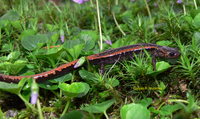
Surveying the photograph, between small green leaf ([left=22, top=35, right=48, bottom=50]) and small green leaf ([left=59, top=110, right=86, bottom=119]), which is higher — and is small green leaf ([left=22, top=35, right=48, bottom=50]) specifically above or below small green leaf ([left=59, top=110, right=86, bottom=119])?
above

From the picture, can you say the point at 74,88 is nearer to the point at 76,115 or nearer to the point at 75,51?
the point at 76,115

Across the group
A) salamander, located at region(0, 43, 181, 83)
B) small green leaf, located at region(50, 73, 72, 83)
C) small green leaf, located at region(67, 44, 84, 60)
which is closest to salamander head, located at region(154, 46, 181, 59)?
salamander, located at region(0, 43, 181, 83)

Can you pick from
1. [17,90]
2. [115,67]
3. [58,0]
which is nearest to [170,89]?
[115,67]

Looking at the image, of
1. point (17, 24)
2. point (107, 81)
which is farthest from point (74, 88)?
point (17, 24)

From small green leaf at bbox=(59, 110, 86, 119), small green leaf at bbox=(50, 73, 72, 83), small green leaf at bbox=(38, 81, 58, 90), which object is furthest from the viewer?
small green leaf at bbox=(50, 73, 72, 83)

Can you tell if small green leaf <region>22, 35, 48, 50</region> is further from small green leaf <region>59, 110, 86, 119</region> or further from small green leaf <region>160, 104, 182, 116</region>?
small green leaf <region>160, 104, 182, 116</region>

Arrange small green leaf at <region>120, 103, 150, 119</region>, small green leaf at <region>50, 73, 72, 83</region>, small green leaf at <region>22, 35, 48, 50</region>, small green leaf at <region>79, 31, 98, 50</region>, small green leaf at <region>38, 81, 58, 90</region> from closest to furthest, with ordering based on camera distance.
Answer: small green leaf at <region>120, 103, 150, 119</region>
small green leaf at <region>38, 81, 58, 90</region>
small green leaf at <region>50, 73, 72, 83</region>
small green leaf at <region>22, 35, 48, 50</region>
small green leaf at <region>79, 31, 98, 50</region>

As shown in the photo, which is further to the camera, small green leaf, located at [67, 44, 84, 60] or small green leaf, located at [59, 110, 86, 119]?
small green leaf, located at [67, 44, 84, 60]

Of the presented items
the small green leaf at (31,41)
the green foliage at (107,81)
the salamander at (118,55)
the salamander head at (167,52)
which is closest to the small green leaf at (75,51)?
the green foliage at (107,81)

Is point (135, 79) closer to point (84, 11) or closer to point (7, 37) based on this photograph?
point (7, 37)

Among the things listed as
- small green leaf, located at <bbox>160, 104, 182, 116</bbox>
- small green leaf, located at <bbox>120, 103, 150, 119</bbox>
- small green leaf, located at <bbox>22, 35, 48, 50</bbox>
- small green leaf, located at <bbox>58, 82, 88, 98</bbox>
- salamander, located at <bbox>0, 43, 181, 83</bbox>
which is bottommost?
small green leaf, located at <bbox>160, 104, 182, 116</bbox>
